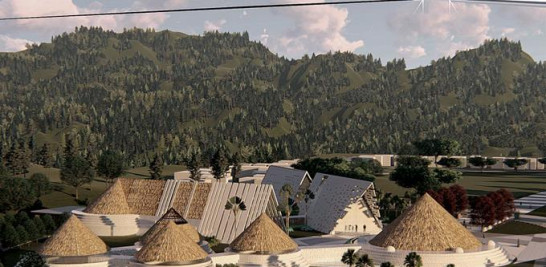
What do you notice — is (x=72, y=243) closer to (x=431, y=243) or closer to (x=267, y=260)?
(x=267, y=260)

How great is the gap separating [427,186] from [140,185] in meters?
46.5

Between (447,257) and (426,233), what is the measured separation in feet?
9.95

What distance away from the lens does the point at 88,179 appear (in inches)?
4299

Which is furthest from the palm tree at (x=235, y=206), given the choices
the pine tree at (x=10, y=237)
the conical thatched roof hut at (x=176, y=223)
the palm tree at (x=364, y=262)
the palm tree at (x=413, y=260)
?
the palm tree at (x=413, y=260)

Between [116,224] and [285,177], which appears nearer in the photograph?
[116,224]

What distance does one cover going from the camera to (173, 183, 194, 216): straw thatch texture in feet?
243

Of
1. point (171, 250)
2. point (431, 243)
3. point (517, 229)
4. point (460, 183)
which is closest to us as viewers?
point (171, 250)

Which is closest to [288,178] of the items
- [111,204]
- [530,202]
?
[111,204]

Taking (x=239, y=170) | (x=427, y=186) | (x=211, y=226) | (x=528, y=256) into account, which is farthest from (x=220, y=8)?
(x=239, y=170)

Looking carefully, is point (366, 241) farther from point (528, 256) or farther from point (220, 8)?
point (220, 8)

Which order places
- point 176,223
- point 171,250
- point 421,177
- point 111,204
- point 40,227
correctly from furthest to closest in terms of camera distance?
point 421,177 → point 111,204 → point 40,227 → point 176,223 → point 171,250

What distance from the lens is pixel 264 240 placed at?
5316cm

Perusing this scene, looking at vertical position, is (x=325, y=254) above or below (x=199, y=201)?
below

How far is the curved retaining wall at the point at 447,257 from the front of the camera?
53125mm
